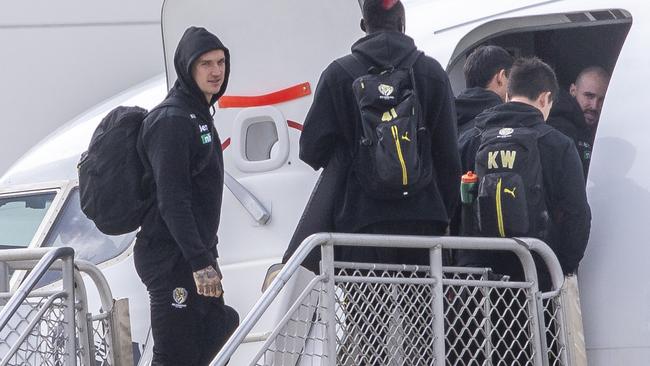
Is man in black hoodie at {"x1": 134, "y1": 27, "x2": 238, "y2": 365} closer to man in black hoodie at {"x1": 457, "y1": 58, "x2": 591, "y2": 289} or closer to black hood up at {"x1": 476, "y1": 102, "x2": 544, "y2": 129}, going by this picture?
man in black hoodie at {"x1": 457, "y1": 58, "x2": 591, "y2": 289}

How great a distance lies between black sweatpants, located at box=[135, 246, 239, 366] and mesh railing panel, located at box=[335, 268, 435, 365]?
82 cm

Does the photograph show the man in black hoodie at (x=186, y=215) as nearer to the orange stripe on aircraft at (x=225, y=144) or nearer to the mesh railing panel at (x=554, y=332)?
the orange stripe on aircraft at (x=225, y=144)

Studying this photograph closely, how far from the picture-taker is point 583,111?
6.36 m

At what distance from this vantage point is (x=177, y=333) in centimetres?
547

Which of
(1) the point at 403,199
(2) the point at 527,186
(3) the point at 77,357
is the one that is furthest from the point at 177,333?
(2) the point at 527,186

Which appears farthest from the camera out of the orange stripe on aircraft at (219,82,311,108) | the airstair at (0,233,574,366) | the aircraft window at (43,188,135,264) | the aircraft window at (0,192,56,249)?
the aircraft window at (0,192,56,249)

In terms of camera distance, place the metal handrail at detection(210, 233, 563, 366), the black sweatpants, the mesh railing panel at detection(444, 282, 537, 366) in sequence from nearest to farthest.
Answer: the metal handrail at detection(210, 233, 563, 366) < the mesh railing panel at detection(444, 282, 537, 366) < the black sweatpants

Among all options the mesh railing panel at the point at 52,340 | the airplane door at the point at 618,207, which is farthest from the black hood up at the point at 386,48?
the mesh railing panel at the point at 52,340

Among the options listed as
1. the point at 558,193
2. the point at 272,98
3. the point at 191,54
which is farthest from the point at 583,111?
the point at 191,54

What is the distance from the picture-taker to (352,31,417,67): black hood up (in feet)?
17.0

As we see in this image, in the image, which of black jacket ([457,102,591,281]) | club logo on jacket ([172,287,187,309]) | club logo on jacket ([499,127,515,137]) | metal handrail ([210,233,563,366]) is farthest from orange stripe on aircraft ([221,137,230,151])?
metal handrail ([210,233,563,366])

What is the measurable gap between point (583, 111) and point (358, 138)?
161cm

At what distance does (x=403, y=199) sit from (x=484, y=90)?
1112 mm

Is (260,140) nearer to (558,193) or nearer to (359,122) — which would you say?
(359,122)
